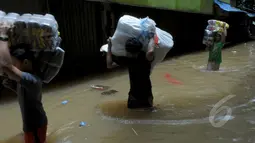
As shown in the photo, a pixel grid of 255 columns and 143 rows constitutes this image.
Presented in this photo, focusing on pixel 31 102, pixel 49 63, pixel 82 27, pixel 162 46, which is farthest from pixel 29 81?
pixel 82 27

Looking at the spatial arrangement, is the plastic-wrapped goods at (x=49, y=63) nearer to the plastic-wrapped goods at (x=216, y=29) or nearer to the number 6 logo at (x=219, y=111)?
the number 6 logo at (x=219, y=111)

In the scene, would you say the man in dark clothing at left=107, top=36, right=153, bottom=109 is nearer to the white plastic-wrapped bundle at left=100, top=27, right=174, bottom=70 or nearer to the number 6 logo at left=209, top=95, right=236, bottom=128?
the white plastic-wrapped bundle at left=100, top=27, right=174, bottom=70

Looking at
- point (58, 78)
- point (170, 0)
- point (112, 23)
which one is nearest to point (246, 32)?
point (170, 0)

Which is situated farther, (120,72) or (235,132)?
(120,72)

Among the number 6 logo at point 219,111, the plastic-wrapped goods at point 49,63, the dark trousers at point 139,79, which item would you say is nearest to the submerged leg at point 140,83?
the dark trousers at point 139,79

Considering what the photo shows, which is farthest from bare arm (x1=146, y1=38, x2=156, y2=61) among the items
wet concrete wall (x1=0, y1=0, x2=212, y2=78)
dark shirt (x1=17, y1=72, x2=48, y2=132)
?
wet concrete wall (x1=0, y1=0, x2=212, y2=78)

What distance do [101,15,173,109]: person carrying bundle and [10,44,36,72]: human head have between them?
135cm

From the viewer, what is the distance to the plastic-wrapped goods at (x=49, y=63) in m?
3.24

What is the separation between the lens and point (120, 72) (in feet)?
27.5

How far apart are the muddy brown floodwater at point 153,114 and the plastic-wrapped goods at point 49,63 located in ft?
2.86

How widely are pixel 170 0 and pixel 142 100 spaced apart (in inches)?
284

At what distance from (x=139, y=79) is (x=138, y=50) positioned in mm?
549

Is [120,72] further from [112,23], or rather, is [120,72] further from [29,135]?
[29,135]

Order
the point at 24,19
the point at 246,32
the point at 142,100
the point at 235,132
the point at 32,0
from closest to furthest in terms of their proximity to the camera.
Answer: the point at 24,19
the point at 235,132
the point at 142,100
the point at 32,0
the point at 246,32
